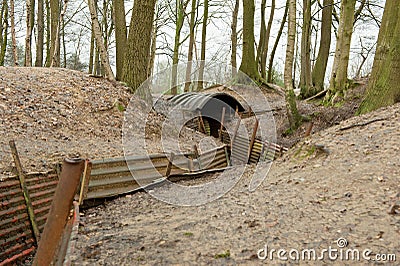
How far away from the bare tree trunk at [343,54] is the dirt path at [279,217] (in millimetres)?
5882

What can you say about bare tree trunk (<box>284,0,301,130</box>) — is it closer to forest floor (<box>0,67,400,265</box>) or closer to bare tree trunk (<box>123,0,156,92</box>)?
forest floor (<box>0,67,400,265</box>)

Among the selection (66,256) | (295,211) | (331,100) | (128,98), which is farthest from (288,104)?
(66,256)

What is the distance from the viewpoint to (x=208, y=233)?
3.25 metres

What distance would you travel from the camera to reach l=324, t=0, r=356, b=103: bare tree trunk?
408 inches

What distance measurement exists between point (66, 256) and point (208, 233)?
1.73 metres

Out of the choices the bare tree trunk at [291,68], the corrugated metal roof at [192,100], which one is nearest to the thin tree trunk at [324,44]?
the corrugated metal roof at [192,100]

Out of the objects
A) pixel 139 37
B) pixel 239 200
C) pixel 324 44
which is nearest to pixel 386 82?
pixel 239 200

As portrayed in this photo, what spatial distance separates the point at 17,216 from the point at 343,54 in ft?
33.2

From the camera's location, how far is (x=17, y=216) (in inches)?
151

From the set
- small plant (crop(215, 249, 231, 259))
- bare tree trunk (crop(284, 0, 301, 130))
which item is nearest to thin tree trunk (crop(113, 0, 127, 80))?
bare tree trunk (crop(284, 0, 301, 130))

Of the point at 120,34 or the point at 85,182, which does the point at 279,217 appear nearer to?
the point at 85,182

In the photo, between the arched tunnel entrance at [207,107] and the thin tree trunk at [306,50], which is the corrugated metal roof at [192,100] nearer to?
the arched tunnel entrance at [207,107]

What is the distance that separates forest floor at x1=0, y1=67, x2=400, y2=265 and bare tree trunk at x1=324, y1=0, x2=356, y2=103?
5.00 metres

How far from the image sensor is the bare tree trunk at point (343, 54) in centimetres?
1038
